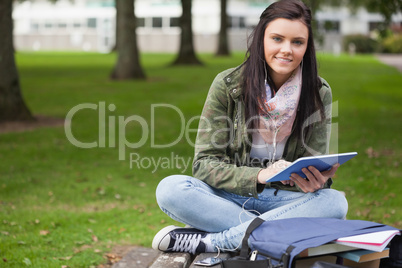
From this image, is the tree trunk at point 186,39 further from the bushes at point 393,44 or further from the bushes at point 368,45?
the bushes at point 368,45

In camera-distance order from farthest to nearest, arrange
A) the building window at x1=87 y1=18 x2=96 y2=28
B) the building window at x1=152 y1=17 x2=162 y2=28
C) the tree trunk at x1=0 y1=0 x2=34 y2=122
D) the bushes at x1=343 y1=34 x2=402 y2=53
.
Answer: the building window at x1=87 y1=18 x2=96 y2=28, the building window at x1=152 y1=17 x2=162 y2=28, the bushes at x1=343 y1=34 x2=402 y2=53, the tree trunk at x1=0 y1=0 x2=34 y2=122

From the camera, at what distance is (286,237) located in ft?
8.94

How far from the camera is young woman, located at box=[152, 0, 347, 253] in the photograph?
3227 mm

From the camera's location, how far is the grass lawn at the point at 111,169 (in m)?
4.77

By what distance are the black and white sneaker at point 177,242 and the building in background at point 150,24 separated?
146ft

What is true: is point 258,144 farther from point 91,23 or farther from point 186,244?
point 91,23

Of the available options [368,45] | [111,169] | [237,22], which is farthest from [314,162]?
[237,22]

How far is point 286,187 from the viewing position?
346 cm

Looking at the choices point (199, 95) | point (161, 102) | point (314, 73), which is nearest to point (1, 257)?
point (314, 73)

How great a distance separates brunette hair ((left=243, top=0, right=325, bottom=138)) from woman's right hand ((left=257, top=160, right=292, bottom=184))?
0.35 m

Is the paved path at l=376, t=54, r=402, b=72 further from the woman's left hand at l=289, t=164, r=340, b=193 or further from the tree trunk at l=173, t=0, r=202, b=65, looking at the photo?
the woman's left hand at l=289, t=164, r=340, b=193

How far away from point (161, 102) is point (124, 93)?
65.1 inches

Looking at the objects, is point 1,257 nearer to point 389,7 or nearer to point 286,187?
point 286,187

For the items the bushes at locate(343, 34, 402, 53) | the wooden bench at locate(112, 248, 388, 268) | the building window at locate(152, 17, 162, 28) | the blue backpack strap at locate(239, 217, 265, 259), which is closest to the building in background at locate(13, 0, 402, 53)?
the building window at locate(152, 17, 162, 28)
